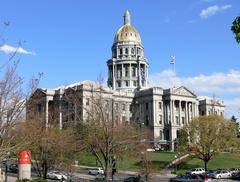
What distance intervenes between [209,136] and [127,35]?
101 metres

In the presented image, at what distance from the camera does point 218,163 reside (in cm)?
8544

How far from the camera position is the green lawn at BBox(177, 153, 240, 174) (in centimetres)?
8094

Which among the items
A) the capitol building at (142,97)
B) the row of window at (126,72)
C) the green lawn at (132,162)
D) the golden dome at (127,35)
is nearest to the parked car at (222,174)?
the green lawn at (132,162)

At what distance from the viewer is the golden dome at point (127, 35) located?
173 metres

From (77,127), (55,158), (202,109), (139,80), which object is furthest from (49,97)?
(55,158)

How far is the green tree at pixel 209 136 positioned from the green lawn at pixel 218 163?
262 centimetres

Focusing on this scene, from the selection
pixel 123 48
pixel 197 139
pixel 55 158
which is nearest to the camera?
pixel 55 158

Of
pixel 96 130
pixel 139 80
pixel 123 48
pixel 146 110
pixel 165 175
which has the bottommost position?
pixel 165 175

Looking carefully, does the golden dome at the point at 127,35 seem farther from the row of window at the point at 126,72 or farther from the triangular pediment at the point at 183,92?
the triangular pediment at the point at 183,92

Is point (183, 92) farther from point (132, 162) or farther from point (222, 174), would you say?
point (222, 174)

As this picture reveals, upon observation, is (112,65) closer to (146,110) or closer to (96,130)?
(146,110)

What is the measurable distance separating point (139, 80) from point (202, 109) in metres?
24.5

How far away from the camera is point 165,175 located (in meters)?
69.4

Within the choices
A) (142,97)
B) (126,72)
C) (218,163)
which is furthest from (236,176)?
(126,72)
